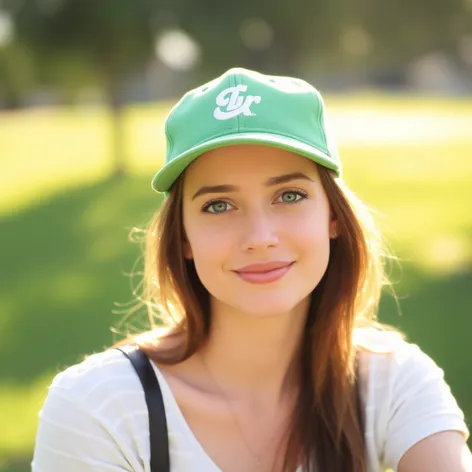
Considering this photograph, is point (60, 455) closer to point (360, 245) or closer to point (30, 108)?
point (360, 245)

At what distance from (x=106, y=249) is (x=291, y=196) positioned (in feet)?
31.4

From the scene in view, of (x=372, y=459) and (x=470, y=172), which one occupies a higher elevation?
(x=470, y=172)

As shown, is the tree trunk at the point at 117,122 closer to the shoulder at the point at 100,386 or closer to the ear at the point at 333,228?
the ear at the point at 333,228

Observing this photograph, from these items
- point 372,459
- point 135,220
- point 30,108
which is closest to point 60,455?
point 372,459

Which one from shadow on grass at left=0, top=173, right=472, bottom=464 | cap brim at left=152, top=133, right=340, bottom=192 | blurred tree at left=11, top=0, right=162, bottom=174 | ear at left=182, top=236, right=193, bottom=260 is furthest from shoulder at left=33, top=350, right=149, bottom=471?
blurred tree at left=11, top=0, right=162, bottom=174

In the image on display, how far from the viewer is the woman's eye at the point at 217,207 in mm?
2445

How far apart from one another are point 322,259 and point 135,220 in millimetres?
11835

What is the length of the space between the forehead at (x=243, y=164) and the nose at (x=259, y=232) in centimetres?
10

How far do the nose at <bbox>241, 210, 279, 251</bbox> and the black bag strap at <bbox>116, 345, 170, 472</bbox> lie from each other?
16.1 inches

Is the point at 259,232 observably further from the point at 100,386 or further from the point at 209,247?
the point at 100,386

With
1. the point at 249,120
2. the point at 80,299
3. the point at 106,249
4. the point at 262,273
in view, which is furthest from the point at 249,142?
the point at 106,249

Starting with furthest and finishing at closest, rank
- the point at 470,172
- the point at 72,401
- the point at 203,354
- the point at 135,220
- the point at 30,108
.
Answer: the point at 30,108
the point at 470,172
the point at 135,220
the point at 203,354
the point at 72,401

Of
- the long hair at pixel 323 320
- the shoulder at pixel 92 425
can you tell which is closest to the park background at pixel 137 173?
the long hair at pixel 323 320

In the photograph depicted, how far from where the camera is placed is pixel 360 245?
2.64 metres
